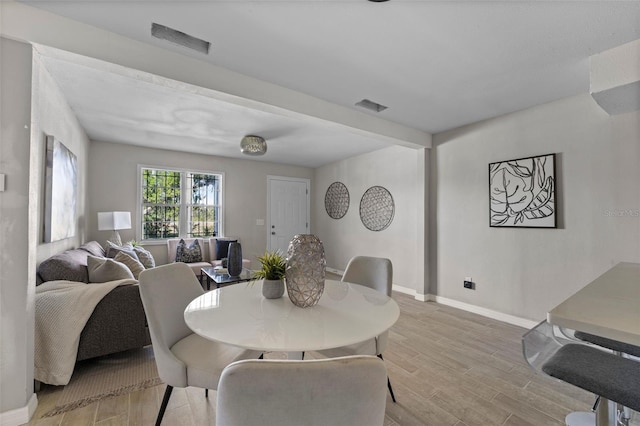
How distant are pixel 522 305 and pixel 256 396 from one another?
3.50 metres

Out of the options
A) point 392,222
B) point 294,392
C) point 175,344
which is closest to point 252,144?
point 392,222

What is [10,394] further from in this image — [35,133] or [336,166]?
[336,166]

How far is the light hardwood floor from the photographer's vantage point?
1617 mm

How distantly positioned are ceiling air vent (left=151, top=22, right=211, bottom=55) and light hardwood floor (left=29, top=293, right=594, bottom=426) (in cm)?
245

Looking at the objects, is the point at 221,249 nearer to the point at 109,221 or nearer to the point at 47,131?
the point at 109,221

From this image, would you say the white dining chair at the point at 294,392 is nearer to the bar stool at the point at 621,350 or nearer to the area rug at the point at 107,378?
the bar stool at the point at 621,350

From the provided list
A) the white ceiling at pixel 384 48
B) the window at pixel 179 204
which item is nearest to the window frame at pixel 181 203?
the window at pixel 179 204

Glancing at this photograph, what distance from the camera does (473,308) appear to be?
346cm

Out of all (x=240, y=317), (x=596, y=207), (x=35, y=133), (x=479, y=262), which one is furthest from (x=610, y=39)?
(x=35, y=133)

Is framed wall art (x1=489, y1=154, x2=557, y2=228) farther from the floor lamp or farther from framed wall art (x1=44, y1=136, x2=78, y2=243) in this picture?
the floor lamp

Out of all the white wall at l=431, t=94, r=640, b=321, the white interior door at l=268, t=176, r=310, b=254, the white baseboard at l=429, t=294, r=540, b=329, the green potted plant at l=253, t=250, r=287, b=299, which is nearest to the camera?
the green potted plant at l=253, t=250, r=287, b=299

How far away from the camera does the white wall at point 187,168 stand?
4309mm

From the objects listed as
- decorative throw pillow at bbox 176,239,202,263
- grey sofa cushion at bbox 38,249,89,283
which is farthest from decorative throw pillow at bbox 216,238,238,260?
grey sofa cushion at bbox 38,249,89,283

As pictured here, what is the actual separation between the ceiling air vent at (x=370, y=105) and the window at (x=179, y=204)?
350 centimetres
